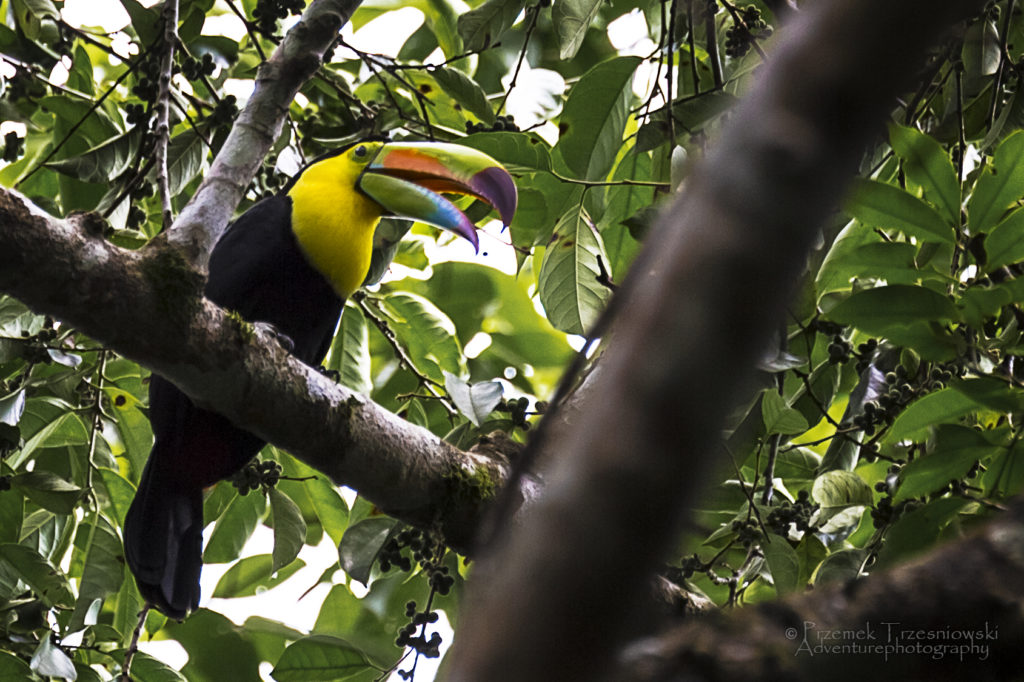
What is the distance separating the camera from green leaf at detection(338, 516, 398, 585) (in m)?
2.02

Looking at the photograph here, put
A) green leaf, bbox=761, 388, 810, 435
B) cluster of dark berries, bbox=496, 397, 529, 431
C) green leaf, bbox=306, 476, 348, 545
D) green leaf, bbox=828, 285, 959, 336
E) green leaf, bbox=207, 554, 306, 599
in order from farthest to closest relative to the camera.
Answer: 1. green leaf, bbox=207, 554, 306, 599
2. green leaf, bbox=306, 476, 348, 545
3. cluster of dark berries, bbox=496, 397, 529, 431
4. green leaf, bbox=761, 388, 810, 435
5. green leaf, bbox=828, 285, 959, 336

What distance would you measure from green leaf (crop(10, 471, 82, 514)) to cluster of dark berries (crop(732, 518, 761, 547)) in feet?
4.40

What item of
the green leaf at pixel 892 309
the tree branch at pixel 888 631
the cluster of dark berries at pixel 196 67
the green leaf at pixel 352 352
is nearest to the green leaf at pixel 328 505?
the green leaf at pixel 352 352

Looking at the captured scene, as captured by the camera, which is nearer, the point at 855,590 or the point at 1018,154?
the point at 855,590

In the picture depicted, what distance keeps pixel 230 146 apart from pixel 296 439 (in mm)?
509

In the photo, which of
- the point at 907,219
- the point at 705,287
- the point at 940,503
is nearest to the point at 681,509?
the point at 705,287

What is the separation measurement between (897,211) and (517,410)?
0.83 metres

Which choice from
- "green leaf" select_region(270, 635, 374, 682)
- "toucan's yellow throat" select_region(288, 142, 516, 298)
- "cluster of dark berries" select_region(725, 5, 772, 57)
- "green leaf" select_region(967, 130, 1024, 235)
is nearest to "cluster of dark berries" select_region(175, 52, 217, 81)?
"toucan's yellow throat" select_region(288, 142, 516, 298)

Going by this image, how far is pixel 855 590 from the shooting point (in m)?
0.70

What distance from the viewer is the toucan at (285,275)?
235cm

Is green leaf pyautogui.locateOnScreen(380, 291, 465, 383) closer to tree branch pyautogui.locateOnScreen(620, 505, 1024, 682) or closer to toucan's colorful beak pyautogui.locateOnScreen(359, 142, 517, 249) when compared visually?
toucan's colorful beak pyautogui.locateOnScreen(359, 142, 517, 249)

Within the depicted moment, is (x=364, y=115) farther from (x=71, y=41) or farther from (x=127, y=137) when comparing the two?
(x=71, y=41)

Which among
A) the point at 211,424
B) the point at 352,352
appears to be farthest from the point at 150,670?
the point at 352,352

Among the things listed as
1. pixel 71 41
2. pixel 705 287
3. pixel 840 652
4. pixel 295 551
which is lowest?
pixel 295 551
